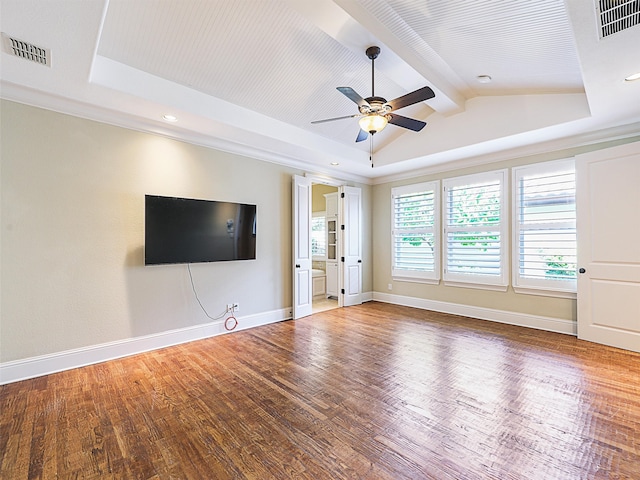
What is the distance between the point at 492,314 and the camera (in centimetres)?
501

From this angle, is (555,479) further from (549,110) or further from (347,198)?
(347,198)

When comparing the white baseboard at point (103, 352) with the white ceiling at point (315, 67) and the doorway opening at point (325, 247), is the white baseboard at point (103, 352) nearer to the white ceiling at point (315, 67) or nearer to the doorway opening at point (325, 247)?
the white ceiling at point (315, 67)

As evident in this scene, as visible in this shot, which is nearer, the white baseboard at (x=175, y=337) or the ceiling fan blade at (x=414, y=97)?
the ceiling fan blade at (x=414, y=97)

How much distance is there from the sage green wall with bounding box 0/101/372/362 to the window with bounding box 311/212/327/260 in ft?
11.4

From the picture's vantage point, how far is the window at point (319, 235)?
7715 mm

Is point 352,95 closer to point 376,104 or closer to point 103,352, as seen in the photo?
point 376,104

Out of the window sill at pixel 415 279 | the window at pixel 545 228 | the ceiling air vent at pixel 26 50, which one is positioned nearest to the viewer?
the ceiling air vent at pixel 26 50

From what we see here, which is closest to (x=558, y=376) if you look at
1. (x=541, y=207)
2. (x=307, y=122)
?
(x=541, y=207)

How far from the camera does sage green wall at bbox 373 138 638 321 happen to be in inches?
171

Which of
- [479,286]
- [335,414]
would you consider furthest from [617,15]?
[479,286]

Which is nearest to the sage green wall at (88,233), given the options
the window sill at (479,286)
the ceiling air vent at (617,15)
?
the window sill at (479,286)

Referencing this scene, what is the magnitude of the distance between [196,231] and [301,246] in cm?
190

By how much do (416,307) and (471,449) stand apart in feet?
13.8

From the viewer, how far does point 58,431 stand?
7.01ft
